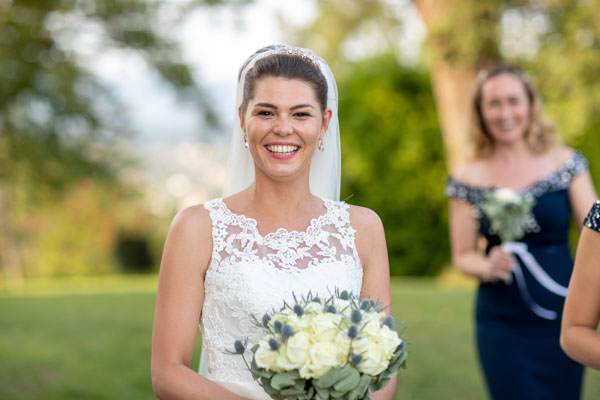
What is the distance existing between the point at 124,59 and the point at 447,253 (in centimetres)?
1136

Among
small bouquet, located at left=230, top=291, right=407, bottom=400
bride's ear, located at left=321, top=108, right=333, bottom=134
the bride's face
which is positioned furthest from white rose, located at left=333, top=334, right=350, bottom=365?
bride's ear, located at left=321, top=108, right=333, bottom=134

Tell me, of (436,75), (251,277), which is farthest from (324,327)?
(436,75)

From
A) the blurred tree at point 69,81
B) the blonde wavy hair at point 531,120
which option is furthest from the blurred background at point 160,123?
Result: the blonde wavy hair at point 531,120

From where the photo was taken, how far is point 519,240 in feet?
16.9

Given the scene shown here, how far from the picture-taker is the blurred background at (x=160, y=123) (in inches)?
337

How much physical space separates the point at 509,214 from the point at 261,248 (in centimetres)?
230

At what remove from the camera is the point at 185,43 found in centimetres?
970

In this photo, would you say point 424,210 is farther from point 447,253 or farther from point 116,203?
point 116,203

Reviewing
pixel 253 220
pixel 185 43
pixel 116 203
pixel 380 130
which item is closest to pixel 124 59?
pixel 185 43

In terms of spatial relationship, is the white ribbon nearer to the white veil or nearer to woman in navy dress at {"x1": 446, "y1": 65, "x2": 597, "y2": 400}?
woman in navy dress at {"x1": 446, "y1": 65, "x2": 597, "y2": 400}

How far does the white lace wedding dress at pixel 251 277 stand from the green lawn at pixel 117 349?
171 inches

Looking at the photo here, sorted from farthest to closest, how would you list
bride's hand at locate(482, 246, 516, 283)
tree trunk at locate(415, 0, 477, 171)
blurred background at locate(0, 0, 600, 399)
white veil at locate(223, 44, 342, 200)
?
tree trunk at locate(415, 0, 477, 171), blurred background at locate(0, 0, 600, 399), bride's hand at locate(482, 246, 516, 283), white veil at locate(223, 44, 342, 200)

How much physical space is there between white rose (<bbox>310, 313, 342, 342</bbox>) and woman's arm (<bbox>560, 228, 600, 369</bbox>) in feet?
3.22

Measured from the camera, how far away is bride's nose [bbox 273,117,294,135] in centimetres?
304
